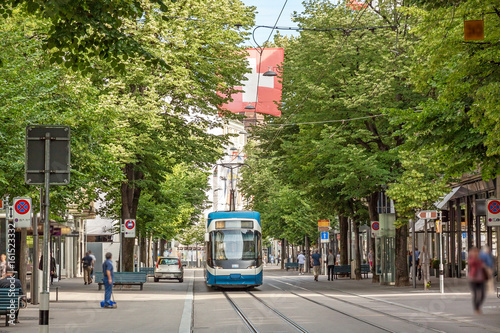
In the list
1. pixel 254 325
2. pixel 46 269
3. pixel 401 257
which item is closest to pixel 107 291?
pixel 254 325

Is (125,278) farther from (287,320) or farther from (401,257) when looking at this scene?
(287,320)

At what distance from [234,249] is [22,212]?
52.7ft

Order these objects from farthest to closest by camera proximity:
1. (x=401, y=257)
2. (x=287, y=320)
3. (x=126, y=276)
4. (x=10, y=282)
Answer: (x=126, y=276) < (x=401, y=257) < (x=287, y=320) < (x=10, y=282)

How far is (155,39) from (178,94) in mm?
3006

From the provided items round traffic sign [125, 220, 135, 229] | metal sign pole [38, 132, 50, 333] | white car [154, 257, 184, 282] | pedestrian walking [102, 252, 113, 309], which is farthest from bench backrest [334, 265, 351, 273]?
metal sign pole [38, 132, 50, 333]

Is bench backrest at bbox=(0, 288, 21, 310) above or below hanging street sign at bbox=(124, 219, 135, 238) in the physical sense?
below

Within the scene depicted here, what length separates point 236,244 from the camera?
3497 centimetres

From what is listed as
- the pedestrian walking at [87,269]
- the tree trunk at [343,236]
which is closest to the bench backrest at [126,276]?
the pedestrian walking at [87,269]

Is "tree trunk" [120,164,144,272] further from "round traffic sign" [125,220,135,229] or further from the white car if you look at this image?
the white car

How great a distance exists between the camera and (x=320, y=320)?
19203mm

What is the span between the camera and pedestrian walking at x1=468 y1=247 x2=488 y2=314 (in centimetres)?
99

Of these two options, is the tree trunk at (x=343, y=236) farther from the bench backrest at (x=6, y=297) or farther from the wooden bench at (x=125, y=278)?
the bench backrest at (x=6, y=297)

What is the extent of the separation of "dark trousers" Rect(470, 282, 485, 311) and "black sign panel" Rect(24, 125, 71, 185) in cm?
1020

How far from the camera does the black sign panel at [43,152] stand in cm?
1098
